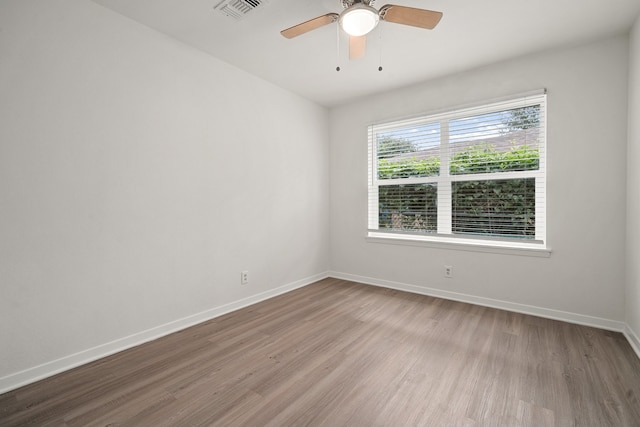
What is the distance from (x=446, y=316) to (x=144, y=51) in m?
3.60

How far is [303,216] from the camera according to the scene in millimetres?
3992

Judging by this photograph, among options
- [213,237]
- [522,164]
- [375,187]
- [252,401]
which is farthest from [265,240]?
[522,164]

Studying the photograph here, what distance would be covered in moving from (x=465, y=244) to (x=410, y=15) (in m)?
2.39

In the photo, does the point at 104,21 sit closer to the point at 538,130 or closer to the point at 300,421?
the point at 300,421

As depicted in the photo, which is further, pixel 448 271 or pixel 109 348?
pixel 448 271

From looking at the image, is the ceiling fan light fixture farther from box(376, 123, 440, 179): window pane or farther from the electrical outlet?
the electrical outlet

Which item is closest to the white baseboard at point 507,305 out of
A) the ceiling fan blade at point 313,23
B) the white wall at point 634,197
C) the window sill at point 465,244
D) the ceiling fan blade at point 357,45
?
the white wall at point 634,197

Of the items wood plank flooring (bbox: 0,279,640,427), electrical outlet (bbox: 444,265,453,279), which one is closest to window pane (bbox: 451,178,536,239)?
electrical outlet (bbox: 444,265,453,279)

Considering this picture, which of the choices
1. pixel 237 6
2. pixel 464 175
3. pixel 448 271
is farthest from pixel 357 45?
pixel 448 271

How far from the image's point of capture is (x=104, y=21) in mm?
2152

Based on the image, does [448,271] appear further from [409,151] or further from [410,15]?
[410,15]

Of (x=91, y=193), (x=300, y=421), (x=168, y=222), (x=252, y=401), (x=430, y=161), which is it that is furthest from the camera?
(x=430, y=161)

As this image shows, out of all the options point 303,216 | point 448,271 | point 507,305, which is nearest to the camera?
point 507,305

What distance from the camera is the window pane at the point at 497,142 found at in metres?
2.94
